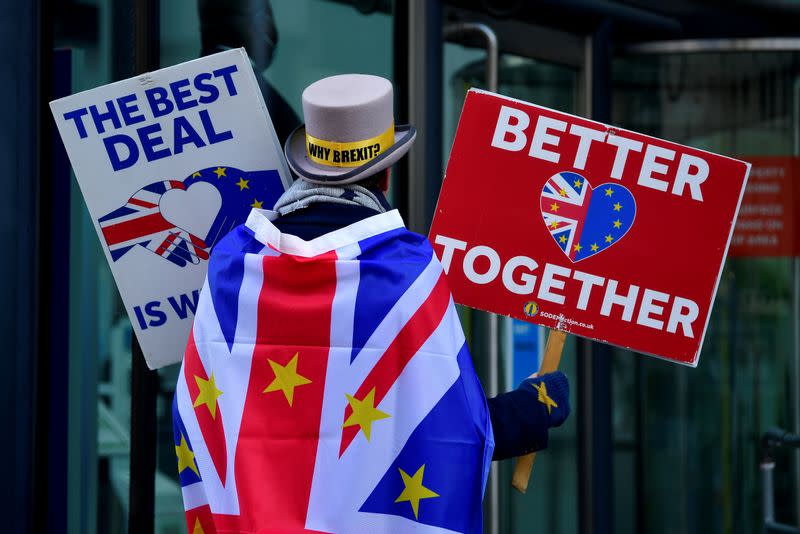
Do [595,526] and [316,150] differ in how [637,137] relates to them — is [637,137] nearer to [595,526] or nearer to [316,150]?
[316,150]

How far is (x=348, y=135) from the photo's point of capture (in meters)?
2.33

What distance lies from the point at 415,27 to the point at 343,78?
4.26 ft

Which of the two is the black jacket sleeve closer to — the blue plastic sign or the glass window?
the blue plastic sign

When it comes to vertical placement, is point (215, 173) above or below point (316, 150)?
below

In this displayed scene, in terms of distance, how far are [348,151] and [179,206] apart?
56 centimetres

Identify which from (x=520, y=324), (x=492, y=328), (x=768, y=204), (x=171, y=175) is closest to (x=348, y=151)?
(x=171, y=175)

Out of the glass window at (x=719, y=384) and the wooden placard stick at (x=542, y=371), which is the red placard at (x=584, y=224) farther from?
the glass window at (x=719, y=384)

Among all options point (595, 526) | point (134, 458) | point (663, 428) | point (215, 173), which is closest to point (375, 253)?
point (215, 173)

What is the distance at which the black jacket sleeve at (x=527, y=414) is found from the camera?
2.35 metres

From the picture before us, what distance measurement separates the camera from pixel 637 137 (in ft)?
8.71

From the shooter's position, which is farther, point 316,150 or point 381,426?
point 316,150

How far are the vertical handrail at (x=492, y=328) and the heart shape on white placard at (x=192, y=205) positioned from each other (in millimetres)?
1470

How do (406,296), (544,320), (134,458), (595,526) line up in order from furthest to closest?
(595,526) → (134,458) → (544,320) → (406,296)

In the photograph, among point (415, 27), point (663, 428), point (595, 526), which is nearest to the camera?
point (415, 27)
